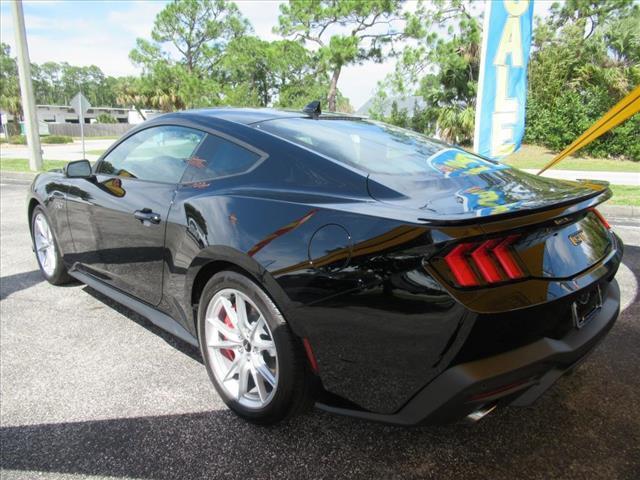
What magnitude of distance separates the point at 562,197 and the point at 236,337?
155 cm

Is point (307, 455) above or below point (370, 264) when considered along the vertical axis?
below

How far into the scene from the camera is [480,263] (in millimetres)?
1604

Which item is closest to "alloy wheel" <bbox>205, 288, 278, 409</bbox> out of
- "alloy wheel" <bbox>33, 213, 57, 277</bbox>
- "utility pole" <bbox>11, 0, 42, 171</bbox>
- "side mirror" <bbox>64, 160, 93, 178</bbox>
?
"side mirror" <bbox>64, 160, 93, 178</bbox>

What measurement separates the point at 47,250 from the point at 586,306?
4.13 m

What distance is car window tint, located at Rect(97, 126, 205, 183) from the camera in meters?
2.75

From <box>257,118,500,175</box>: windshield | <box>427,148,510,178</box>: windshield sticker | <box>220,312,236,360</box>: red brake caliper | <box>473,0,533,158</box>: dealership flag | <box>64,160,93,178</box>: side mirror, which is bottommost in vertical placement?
<box>220,312,236,360</box>: red brake caliper

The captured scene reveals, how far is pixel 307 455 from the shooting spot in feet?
6.82

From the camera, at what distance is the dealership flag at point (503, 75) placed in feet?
27.3

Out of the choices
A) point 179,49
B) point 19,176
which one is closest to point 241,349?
point 19,176

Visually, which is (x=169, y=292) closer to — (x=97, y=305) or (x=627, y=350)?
(x=97, y=305)

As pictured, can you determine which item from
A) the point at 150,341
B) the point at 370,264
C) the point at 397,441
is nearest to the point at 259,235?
the point at 370,264

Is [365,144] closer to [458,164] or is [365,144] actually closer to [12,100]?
[458,164]

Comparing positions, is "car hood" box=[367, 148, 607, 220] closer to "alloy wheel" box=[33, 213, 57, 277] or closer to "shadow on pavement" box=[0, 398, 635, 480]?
"shadow on pavement" box=[0, 398, 635, 480]

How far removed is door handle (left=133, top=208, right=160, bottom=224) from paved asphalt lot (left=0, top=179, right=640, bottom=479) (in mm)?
870
